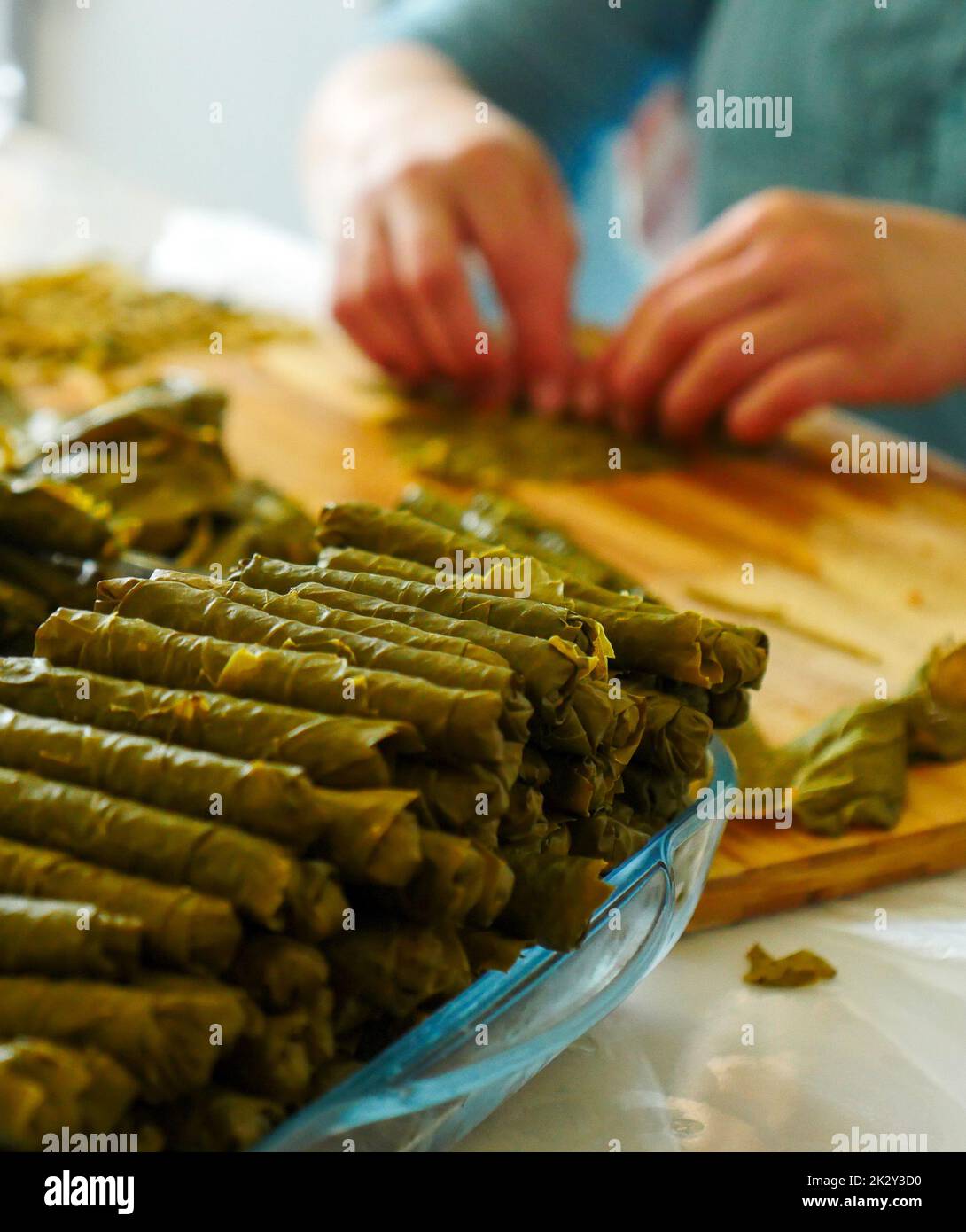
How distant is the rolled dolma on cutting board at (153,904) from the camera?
1154mm

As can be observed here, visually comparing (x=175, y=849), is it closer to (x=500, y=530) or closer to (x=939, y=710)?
(x=500, y=530)

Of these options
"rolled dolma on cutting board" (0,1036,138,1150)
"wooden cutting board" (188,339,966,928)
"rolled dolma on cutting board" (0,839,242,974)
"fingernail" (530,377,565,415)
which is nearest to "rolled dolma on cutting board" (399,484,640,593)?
"wooden cutting board" (188,339,966,928)

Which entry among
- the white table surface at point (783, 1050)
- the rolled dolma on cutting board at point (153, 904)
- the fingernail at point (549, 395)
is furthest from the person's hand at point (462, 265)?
the rolled dolma on cutting board at point (153, 904)

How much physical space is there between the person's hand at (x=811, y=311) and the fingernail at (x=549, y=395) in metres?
0.31

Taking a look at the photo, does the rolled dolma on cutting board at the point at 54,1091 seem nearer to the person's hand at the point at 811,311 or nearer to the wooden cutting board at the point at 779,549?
the wooden cutting board at the point at 779,549

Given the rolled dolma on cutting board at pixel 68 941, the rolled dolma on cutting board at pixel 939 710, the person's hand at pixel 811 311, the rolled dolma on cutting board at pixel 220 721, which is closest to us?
the rolled dolma on cutting board at pixel 68 941

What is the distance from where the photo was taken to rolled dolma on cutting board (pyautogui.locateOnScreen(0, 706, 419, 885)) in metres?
1.22

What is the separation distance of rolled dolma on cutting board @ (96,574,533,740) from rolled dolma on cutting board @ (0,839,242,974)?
0.34 meters

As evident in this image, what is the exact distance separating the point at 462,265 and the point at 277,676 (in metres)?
2.65

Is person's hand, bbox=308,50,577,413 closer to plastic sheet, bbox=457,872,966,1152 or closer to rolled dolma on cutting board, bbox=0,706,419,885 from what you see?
plastic sheet, bbox=457,872,966,1152

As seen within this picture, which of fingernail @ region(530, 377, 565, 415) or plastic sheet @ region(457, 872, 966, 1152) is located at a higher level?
fingernail @ region(530, 377, 565, 415)

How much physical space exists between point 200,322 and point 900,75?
7.37 ft

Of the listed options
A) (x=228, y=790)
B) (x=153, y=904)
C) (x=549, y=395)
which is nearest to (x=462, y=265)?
(x=549, y=395)

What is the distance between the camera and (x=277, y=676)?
54.8 inches
